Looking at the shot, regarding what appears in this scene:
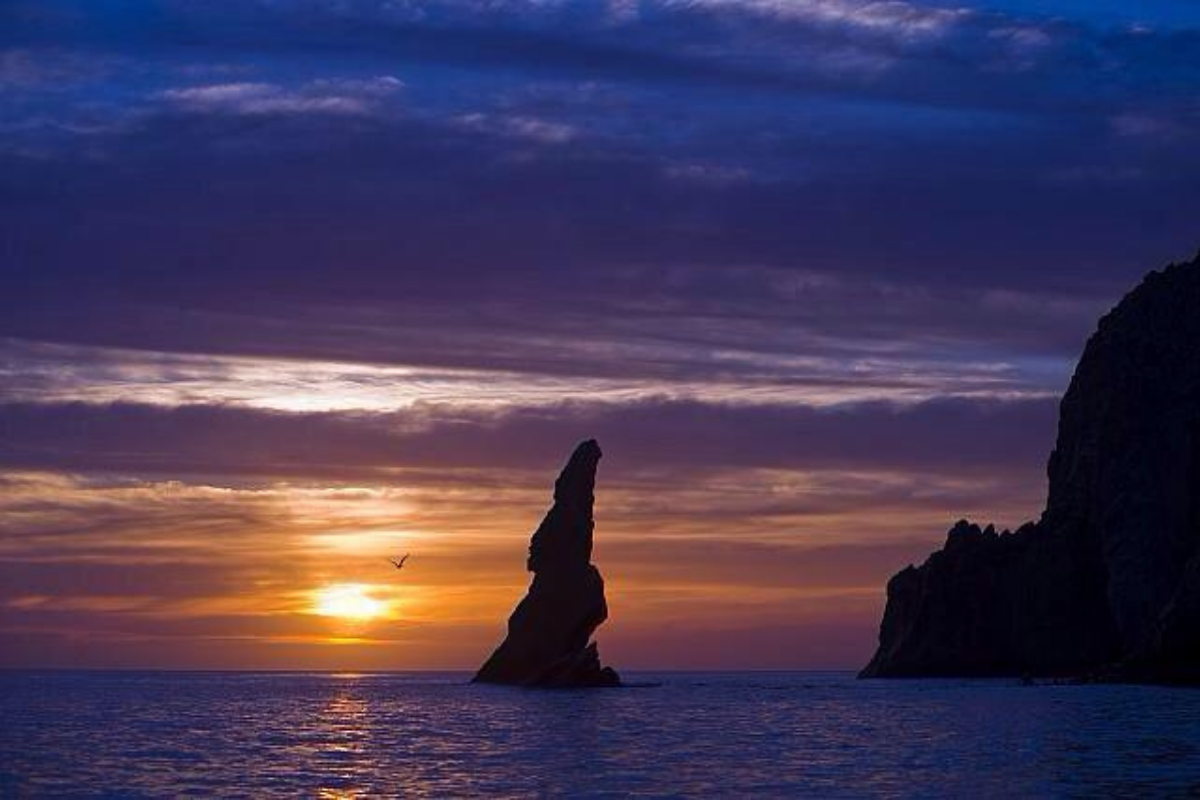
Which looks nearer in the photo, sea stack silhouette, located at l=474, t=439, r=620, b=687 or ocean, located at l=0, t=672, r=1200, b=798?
ocean, located at l=0, t=672, r=1200, b=798

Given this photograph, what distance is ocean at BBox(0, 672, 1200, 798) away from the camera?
6009 cm

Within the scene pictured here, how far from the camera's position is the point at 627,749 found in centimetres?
7975

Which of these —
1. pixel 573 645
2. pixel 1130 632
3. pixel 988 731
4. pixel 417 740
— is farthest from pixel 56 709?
pixel 1130 632

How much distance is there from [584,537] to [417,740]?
69.9 metres

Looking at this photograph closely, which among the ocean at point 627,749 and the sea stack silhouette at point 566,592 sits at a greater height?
the sea stack silhouette at point 566,592

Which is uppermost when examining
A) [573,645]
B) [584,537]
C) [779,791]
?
[584,537]

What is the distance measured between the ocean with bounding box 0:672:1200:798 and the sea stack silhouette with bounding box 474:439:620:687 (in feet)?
61.3

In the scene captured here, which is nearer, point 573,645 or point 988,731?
point 988,731

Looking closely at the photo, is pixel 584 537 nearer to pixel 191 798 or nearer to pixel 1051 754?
pixel 1051 754

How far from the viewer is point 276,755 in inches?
3100

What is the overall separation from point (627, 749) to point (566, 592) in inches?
3126

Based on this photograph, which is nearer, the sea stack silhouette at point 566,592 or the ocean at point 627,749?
the ocean at point 627,749

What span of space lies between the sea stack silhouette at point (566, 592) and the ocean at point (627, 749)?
18.7 m

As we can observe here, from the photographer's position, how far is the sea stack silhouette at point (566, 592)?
159m
